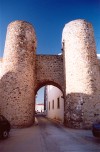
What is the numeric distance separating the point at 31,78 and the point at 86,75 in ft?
15.1

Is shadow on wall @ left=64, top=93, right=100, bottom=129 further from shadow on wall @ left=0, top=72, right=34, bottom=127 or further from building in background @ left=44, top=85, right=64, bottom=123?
building in background @ left=44, top=85, right=64, bottom=123

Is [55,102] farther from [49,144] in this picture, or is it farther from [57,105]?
[49,144]

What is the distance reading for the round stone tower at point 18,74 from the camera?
12625mm

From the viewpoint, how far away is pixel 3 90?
1299 centimetres

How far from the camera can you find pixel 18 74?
1328 cm

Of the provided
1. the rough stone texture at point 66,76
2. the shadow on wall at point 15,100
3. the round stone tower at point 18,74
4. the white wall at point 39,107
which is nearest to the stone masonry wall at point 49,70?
the rough stone texture at point 66,76

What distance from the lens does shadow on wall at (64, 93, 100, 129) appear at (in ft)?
40.6

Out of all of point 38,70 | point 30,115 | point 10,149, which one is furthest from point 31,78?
point 10,149

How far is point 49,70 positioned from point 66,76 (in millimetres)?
2254

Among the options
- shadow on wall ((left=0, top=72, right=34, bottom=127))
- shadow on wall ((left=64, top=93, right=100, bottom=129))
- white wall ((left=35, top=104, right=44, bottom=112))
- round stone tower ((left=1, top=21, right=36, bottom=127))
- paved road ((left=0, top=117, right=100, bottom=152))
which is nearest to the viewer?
paved road ((left=0, top=117, right=100, bottom=152))

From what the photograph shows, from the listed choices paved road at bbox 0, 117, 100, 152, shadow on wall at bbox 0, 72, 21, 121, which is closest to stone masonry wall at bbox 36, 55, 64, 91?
shadow on wall at bbox 0, 72, 21, 121

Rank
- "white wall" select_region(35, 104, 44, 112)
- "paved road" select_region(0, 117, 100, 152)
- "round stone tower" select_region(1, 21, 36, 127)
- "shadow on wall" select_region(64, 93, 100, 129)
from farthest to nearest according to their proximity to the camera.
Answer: "white wall" select_region(35, 104, 44, 112)
"round stone tower" select_region(1, 21, 36, 127)
"shadow on wall" select_region(64, 93, 100, 129)
"paved road" select_region(0, 117, 100, 152)

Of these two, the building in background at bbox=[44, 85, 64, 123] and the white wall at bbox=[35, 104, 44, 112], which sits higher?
the building in background at bbox=[44, 85, 64, 123]

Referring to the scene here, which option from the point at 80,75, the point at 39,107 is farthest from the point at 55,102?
the point at 39,107
